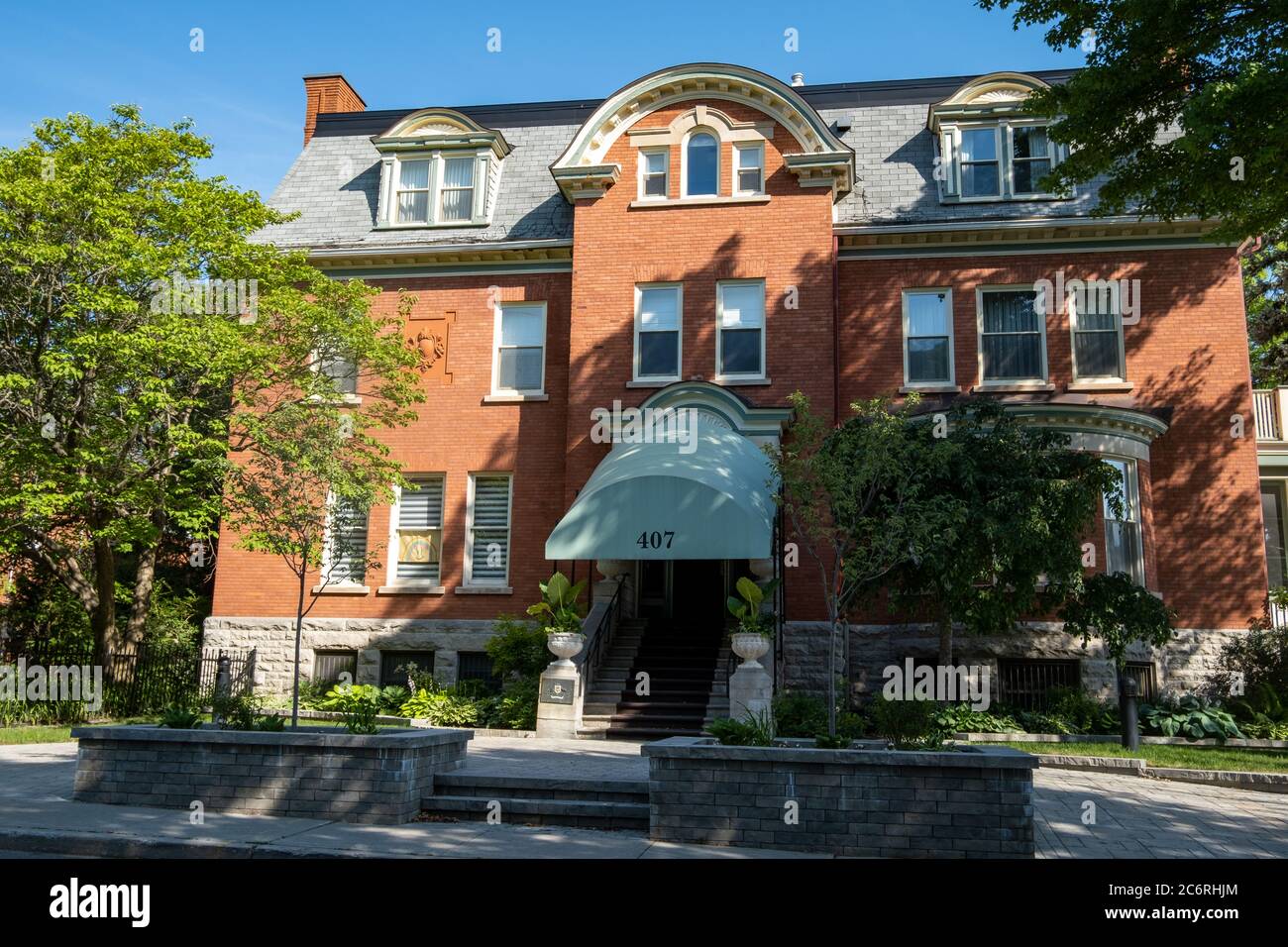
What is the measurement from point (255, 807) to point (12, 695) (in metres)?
11.7

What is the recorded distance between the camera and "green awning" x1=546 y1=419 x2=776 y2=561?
15.8m

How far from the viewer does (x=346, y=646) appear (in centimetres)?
2042

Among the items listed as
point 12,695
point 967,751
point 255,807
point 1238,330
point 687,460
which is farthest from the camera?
point 1238,330

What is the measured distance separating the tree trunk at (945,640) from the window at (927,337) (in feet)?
17.2

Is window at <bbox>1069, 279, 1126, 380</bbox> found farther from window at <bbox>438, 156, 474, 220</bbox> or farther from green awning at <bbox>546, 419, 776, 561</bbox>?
window at <bbox>438, 156, 474, 220</bbox>

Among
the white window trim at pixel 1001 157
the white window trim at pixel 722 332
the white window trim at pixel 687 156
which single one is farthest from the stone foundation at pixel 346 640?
the white window trim at pixel 1001 157

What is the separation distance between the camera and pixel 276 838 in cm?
849

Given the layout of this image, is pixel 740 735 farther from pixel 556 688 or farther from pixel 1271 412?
pixel 1271 412

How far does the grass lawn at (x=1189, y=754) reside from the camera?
44.3 ft

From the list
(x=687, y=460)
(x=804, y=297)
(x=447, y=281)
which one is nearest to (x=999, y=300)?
(x=804, y=297)

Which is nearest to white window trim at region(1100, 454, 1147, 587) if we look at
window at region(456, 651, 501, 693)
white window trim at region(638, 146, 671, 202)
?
white window trim at region(638, 146, 671, 202)

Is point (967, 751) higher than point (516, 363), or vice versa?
point (516, 363)

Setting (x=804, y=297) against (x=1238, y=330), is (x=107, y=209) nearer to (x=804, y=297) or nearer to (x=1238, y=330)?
(x=804, y=297)

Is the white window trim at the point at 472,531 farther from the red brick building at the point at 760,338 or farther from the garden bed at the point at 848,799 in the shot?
the garden bed at the point at 848,799
